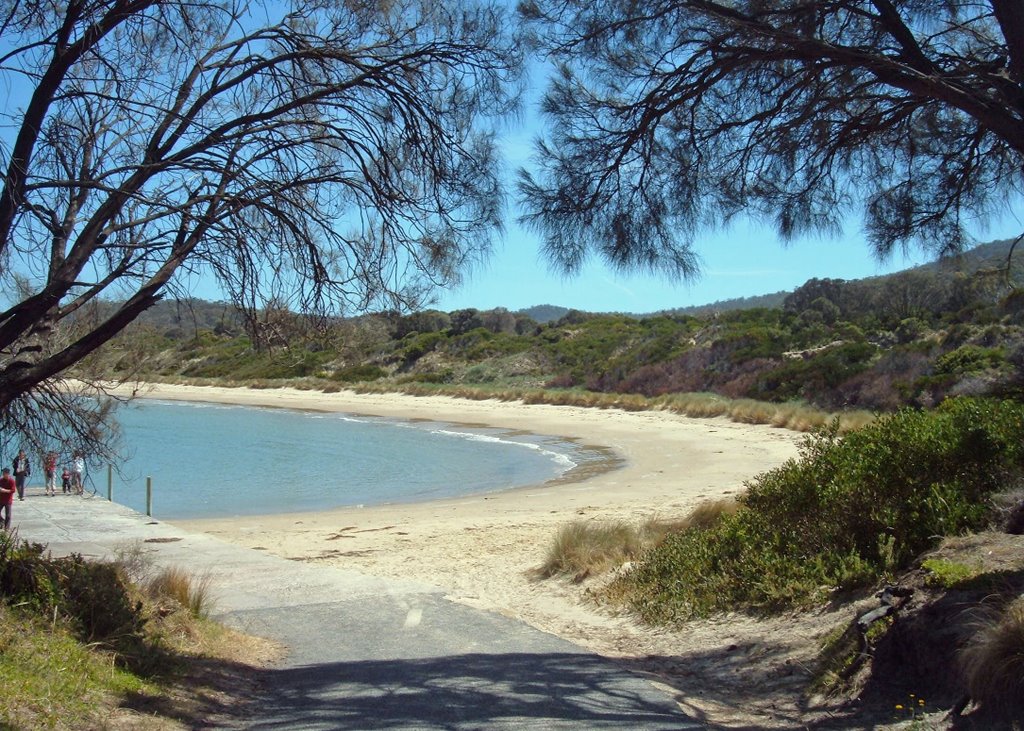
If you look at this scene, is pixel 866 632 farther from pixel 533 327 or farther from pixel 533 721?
pixel 533 327

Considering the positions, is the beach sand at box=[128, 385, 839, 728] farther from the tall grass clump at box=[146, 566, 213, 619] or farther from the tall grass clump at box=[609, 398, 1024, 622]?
the tall grass clump at box=[146, 566, 213, 619]

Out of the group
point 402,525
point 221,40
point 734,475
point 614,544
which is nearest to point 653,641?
point 614,544

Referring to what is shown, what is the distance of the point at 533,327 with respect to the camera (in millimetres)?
85375

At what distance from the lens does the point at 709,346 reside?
47.5 m

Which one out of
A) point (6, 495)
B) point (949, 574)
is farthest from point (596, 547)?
point (6, 495)

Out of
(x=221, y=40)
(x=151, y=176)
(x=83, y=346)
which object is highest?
(x=221, y=40)

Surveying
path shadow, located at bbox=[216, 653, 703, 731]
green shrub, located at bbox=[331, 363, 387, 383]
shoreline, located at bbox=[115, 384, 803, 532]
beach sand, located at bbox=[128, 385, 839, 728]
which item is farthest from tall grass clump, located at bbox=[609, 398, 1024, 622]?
green shrub, located at bbox=[331, 363, 387, 383]

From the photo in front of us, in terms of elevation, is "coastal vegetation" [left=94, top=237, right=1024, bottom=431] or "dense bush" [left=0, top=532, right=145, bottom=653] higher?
"coastal vegetation" [left=94, top=237, right=1024, bottom=431]

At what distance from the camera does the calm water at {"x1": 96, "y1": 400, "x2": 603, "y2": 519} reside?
77.7 ft

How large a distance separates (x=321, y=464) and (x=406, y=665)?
82.8 feet

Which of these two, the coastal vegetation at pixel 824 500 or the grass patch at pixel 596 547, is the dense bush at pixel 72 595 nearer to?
the coastal vegetation at pixel 824 500

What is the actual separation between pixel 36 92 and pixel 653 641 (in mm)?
5974

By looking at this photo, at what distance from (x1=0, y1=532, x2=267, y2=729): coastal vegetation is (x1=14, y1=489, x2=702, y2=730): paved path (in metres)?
0.42

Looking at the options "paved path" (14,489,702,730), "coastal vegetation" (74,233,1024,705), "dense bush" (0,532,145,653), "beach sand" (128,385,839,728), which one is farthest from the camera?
"coastal vegetation" (74,233,1024,705)
